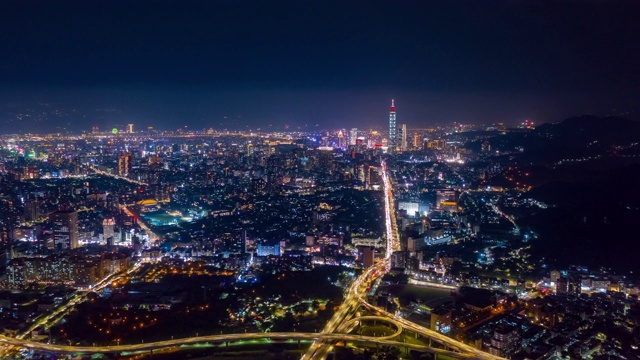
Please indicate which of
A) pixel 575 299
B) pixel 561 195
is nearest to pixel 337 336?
pixel 575 299

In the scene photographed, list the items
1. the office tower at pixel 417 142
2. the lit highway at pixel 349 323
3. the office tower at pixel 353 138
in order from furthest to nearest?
the office tower at pixel 353 138 → the office tower at pixel 417 142 → the lit highway at pixel 349 323

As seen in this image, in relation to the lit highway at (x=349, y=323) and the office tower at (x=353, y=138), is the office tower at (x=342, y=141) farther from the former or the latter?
the lit highway at (x=349, y=323)

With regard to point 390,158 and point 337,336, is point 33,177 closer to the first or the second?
point 390,158

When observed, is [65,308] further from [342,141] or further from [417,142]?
[342,141]

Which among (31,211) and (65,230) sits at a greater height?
(31,211)

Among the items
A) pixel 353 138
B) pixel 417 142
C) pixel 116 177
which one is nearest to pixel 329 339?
pixel 116 177

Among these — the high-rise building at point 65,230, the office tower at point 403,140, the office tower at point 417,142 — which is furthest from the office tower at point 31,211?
the office tower at point 417,142
